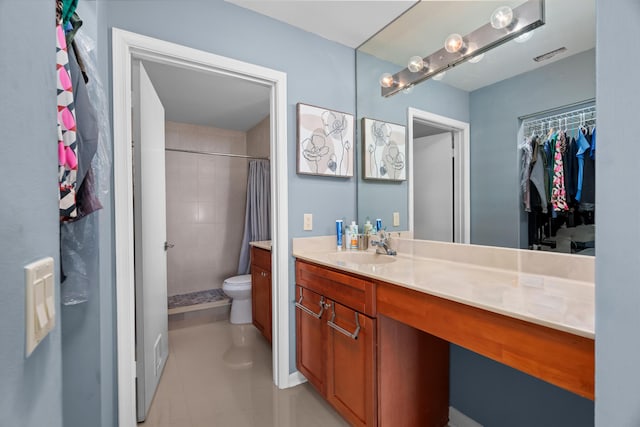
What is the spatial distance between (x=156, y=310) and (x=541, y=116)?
7.72ft

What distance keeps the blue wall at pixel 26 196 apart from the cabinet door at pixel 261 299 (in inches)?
76.4

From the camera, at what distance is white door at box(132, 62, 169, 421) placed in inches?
62.3

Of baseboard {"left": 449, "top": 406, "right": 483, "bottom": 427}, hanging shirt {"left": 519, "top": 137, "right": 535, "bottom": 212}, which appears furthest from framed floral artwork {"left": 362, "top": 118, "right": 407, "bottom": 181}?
baseboard {"left": 449, "top": 406, "right": 483, "bottom": 427}

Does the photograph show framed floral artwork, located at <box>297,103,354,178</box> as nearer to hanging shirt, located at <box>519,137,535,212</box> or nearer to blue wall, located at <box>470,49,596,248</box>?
blue wall, located at <box>470,49,596,248</box>

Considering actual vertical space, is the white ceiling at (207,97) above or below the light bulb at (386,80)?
above

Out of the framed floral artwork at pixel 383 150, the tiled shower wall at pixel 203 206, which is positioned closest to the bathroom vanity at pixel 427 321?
the framed floral artwork at pixel 383 150

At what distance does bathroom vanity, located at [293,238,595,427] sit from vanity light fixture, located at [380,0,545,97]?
98cm

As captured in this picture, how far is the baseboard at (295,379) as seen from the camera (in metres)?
1.90

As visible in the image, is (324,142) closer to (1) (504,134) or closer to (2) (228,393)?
(1) (504,134)

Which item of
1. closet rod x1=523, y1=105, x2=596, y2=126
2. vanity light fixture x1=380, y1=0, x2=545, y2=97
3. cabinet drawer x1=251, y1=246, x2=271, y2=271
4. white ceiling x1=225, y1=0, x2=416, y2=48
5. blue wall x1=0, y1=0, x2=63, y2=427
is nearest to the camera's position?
blue wall x1=0, y1=0, x2=63, y2=427

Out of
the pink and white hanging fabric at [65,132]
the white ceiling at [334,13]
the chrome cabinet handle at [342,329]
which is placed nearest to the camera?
the pink and white hanging fabric at [65,132]

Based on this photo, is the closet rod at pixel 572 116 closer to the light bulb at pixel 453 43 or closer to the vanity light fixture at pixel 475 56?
the vanity light fixture at pixel 475 56

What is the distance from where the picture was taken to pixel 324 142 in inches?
79.7

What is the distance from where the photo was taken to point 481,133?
1428mm
